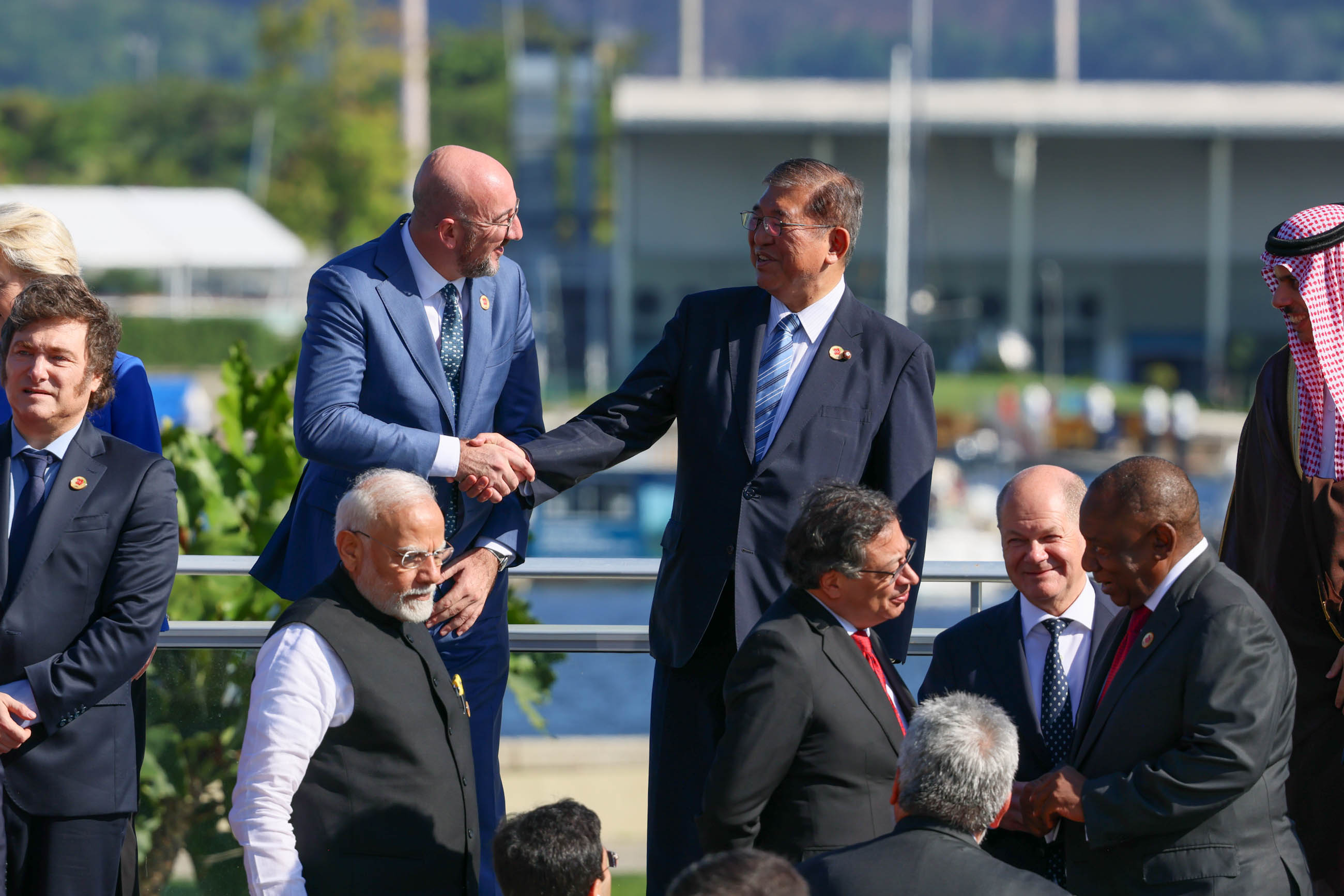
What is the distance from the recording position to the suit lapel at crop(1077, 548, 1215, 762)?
9.59 feet

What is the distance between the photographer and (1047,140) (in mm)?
41031

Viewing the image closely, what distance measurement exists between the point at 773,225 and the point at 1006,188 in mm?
40035

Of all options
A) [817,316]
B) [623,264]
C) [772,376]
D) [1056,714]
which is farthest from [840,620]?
[623,264]

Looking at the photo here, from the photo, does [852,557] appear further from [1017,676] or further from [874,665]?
[1017,676]

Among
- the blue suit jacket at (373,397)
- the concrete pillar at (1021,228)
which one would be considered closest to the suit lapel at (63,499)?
the blue suit jacket at (373,397)

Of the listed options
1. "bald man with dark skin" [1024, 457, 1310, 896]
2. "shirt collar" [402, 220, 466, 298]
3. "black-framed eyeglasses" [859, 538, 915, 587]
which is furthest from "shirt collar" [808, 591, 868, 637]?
"shirt collar" [402, 220, 466, 298]

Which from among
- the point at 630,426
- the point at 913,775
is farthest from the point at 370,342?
the point at 913,775

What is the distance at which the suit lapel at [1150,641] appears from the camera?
9.59 ft

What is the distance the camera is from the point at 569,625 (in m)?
4.29

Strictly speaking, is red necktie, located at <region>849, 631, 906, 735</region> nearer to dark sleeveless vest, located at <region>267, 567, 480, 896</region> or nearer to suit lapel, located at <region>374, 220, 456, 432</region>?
dark sleeveless vest, located at <region>267, 567, 480, 896</region>

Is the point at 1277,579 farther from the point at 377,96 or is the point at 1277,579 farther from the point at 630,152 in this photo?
the point at 377,96

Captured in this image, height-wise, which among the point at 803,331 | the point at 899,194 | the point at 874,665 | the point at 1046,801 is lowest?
the point at 1046,801

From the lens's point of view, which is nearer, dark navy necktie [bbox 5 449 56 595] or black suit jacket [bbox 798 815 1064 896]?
black suit jacket [bbox 798 815 1064 896]

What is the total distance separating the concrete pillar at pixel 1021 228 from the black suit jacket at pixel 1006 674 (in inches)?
1524
